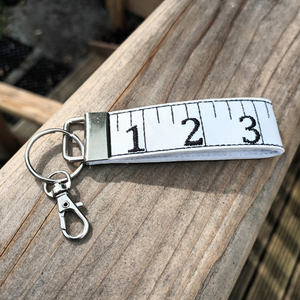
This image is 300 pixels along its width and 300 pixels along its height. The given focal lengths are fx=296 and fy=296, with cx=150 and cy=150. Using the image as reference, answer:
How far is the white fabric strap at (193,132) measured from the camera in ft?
2.08

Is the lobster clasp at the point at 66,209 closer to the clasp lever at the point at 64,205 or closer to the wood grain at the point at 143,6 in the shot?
the clasp lever at the point at 64,205

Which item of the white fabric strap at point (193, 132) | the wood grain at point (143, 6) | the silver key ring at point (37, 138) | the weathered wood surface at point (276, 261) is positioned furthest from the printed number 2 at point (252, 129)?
the wood grain at point (143, 6)

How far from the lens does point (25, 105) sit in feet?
3.90

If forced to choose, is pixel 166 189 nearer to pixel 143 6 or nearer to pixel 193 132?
pixel 193 132

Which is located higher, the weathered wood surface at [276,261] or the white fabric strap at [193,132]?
the white fabric strap at [193,132]

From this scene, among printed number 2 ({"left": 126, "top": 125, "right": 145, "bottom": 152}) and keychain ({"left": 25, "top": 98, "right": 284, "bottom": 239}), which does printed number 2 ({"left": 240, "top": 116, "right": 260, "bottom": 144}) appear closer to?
keychain ({"left": 25, "top": 98, "right": 284, "bottom": 239})

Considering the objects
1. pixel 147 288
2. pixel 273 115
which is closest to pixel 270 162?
pixel 273 115

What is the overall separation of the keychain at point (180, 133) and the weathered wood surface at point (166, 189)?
25 millimetres

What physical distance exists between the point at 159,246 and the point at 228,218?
0.49ft

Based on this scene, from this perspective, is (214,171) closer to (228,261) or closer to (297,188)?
(228,261)

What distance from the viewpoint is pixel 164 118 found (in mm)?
656

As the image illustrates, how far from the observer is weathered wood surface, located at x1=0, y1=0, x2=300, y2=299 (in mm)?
546

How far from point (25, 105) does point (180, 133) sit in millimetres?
798

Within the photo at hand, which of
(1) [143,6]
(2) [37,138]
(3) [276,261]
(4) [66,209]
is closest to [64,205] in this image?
(4) [66,209]
